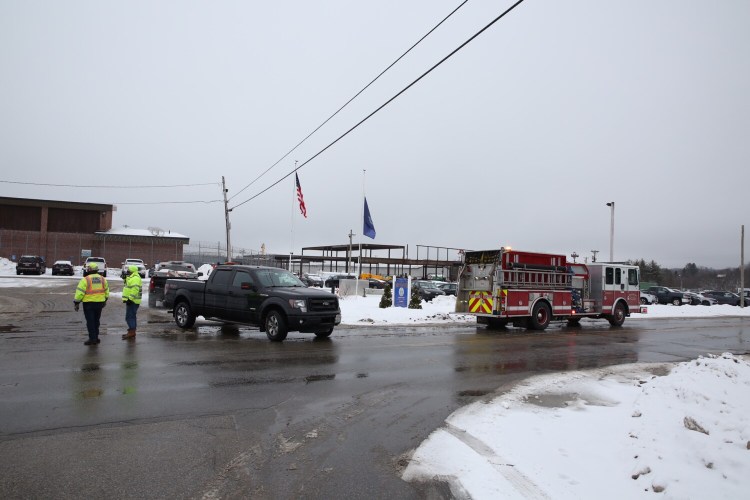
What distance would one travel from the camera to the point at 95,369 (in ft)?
28.2

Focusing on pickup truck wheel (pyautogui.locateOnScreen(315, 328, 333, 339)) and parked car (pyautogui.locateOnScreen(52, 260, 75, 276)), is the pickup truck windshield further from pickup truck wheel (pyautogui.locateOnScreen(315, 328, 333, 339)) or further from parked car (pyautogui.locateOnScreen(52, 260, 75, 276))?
parked car (pyautogui.locateOnScreen(52, 260, 75, 276))

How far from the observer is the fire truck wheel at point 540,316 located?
19.4 m

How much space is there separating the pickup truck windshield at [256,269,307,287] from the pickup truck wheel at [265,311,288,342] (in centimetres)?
97

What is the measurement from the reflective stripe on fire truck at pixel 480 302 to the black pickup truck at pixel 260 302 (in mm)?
7056

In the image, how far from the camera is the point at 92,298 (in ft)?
38.6

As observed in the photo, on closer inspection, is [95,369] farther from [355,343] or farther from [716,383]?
[716,383]

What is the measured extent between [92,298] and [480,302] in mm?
12757

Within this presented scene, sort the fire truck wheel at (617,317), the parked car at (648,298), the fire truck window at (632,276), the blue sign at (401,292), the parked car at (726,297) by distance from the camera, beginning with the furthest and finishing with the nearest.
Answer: the parked car at (726,297) < the parked car at (648,298) < the blue sign at (401,292) < the fire truck window at (632,276) < the fire truck wheel at (617,317)

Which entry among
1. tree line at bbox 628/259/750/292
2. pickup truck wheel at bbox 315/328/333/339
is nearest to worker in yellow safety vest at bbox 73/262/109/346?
pickup truck wheel at bbox 315/328/333/339

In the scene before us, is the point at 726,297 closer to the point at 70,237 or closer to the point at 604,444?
the point at 604,444

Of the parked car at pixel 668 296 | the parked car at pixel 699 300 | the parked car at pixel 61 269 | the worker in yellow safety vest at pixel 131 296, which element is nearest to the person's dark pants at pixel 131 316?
the worker in yellow safety vest at pixel 131 296

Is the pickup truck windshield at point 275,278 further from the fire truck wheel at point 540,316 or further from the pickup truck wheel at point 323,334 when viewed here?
the fire truck wheel at point 540,316

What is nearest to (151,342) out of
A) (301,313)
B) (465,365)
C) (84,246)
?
(301,313)

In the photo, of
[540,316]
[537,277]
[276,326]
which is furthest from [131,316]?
[540,316]
